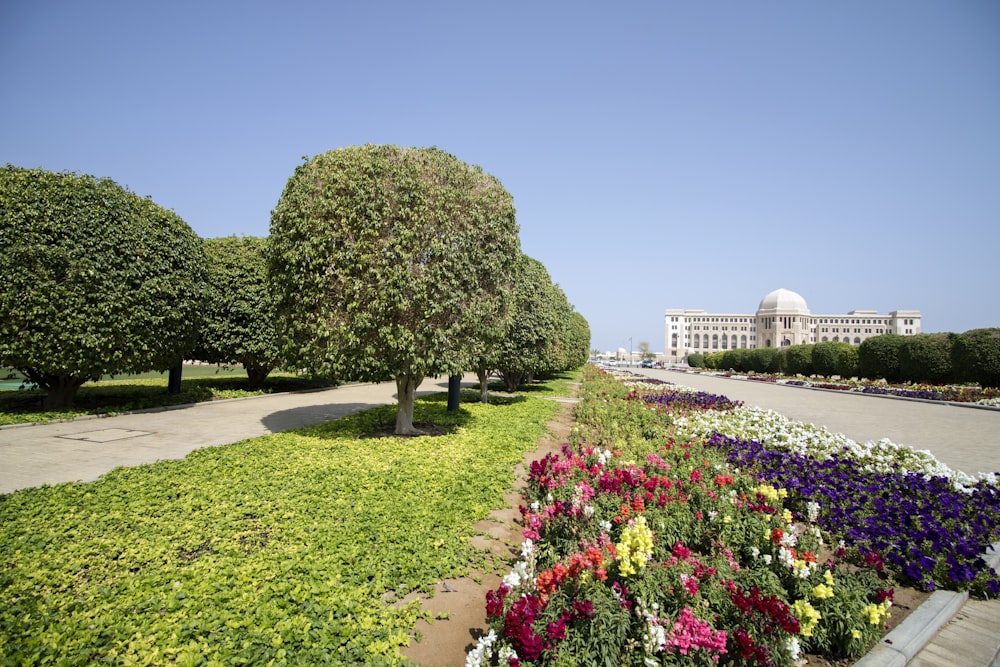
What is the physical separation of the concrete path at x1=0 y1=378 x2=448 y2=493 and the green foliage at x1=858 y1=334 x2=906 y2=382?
36.1 m

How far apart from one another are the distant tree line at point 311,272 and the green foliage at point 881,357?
35.0 meters

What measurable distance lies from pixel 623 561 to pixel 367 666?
1.88 metres

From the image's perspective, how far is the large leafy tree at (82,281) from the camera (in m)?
9.95

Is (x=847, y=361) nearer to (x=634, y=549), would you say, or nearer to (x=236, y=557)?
(x=634, y=549)

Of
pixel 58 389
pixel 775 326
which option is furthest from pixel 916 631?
pixel 775 326

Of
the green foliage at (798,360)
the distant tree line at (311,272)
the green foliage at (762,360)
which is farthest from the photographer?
the green foliage at (762,360)

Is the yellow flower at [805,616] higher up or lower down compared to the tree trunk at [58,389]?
lower down

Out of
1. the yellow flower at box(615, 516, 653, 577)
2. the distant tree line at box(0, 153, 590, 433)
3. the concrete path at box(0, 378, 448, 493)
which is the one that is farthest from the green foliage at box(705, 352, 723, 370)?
the yellow flower at box(615, 516, 653, 577)

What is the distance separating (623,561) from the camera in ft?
11.7

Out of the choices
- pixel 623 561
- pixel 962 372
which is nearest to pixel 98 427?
pixel 623 561

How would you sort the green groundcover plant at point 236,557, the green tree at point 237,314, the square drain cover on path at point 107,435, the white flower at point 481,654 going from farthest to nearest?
the green tree at point 237,314, the square drain cover on path at point 107,435, the green groundcover plant at point 236,557, the white flower at point 481,654

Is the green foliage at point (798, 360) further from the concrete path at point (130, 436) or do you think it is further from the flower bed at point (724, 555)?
the concrete path at point (130, 436)

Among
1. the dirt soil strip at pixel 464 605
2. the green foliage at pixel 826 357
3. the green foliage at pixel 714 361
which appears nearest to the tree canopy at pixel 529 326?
the dirt soil strip at pixel 464 605

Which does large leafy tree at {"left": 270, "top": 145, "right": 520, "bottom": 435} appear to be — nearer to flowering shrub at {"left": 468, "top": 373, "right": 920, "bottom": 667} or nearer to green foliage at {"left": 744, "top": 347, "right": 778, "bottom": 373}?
flowering shrub at {"left": 468, "top": 373, "right": 920, "bottom": 667}
